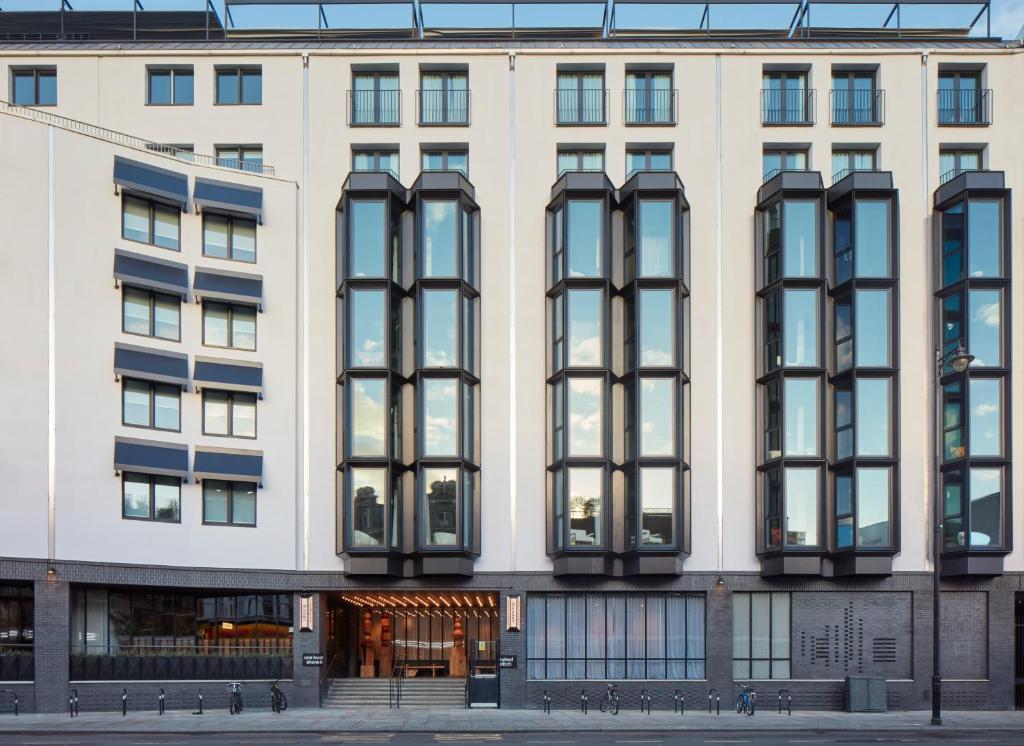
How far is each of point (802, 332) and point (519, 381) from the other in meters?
10.6

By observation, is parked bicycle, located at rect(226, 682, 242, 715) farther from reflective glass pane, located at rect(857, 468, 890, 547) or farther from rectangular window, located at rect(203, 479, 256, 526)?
reflective glass pane, located at rect(857, 468, 890, 547)

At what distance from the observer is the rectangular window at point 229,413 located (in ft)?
116

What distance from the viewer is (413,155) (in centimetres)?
3747

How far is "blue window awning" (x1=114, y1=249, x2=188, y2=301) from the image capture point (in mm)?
33875

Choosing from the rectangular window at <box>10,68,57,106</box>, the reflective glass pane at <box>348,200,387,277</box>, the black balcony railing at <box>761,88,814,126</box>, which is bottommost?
the reflective glass pane at <box>348,200,387,277</box>

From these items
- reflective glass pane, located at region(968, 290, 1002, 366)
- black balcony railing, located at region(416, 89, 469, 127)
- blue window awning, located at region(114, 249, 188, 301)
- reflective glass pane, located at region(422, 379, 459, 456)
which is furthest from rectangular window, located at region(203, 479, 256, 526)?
reflective glass pane, located at region(968, 290, 1002, 366)

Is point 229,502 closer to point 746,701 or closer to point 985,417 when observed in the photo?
point 746,701

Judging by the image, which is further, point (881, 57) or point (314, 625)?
point (881, 57)

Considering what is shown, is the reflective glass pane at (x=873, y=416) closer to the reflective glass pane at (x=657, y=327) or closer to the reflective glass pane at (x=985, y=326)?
the reflective glass pane at (x=985, y=326)

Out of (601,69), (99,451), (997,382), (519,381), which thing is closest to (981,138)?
(997,382)

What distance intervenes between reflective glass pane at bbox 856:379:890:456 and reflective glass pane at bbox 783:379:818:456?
5.08 ft

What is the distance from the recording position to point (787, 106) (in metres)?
37.7

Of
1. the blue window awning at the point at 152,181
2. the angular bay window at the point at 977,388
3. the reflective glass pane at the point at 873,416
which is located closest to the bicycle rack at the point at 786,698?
the angular bay window at the point at 977,388

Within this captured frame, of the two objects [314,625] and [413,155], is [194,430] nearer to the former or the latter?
[314,625]
